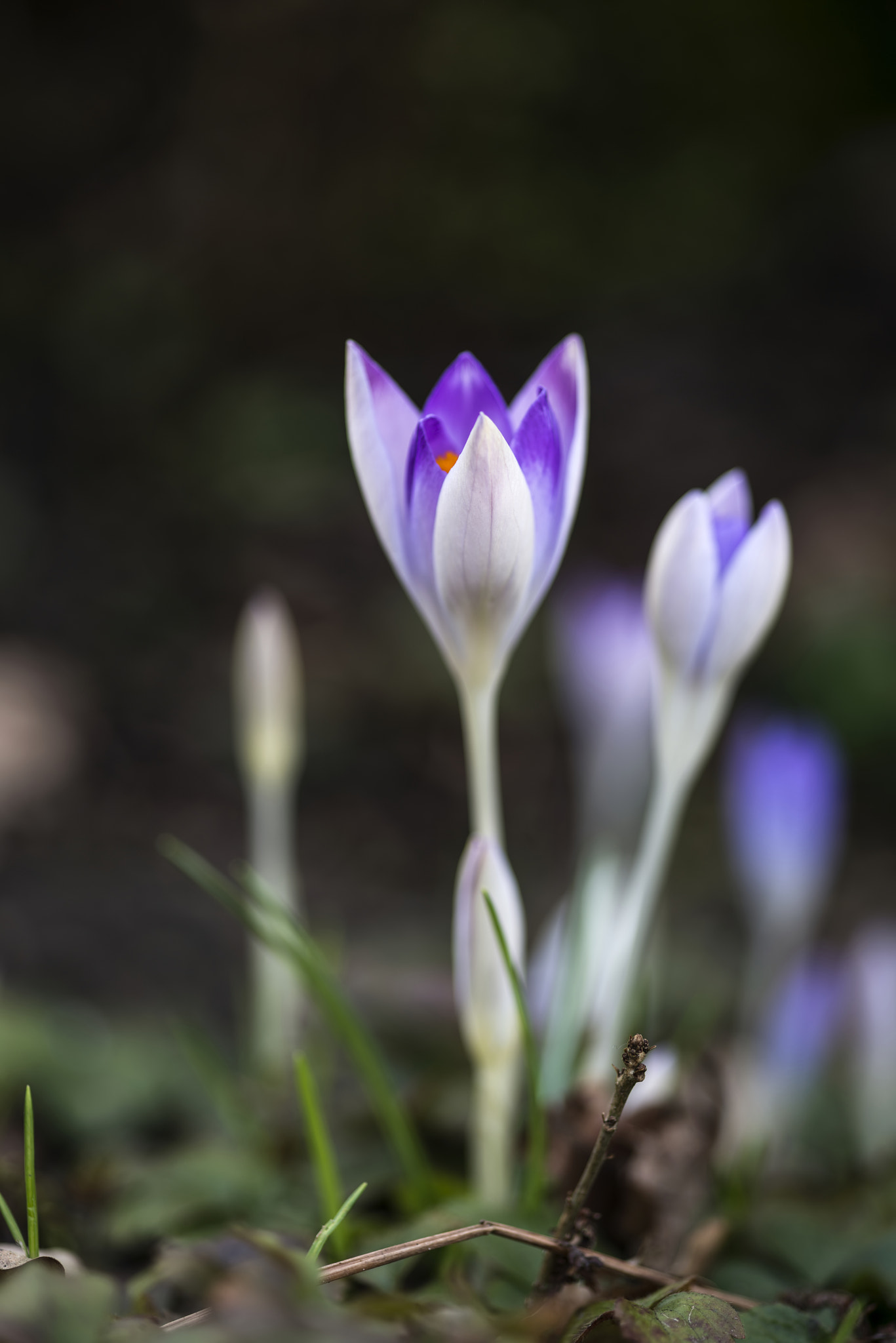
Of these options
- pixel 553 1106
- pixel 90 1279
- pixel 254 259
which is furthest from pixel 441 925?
pixel 254 259

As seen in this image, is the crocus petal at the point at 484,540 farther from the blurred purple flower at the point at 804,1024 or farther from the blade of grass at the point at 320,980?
the blurred purple flower at the point at 804,1024

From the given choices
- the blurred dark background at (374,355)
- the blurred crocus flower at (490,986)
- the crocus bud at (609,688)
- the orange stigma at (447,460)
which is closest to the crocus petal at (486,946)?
the blurred crocus flower at (490,986)

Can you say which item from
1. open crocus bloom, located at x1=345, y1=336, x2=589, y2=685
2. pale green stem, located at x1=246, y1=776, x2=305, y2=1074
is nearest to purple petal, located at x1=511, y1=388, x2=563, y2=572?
open crocus bloom, located at x1=345, y1=336, x2=589, y2=685

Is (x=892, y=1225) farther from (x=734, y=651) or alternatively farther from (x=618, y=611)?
(x=618, y=611)

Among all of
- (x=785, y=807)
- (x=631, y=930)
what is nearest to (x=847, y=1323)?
(x=631, y=930)

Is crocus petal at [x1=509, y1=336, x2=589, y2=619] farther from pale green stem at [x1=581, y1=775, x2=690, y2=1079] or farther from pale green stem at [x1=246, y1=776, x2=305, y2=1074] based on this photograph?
pale green stem at [x1=246, y1=776, x2=305, y2=1074]

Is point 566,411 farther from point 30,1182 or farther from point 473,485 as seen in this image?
point 30,1182
